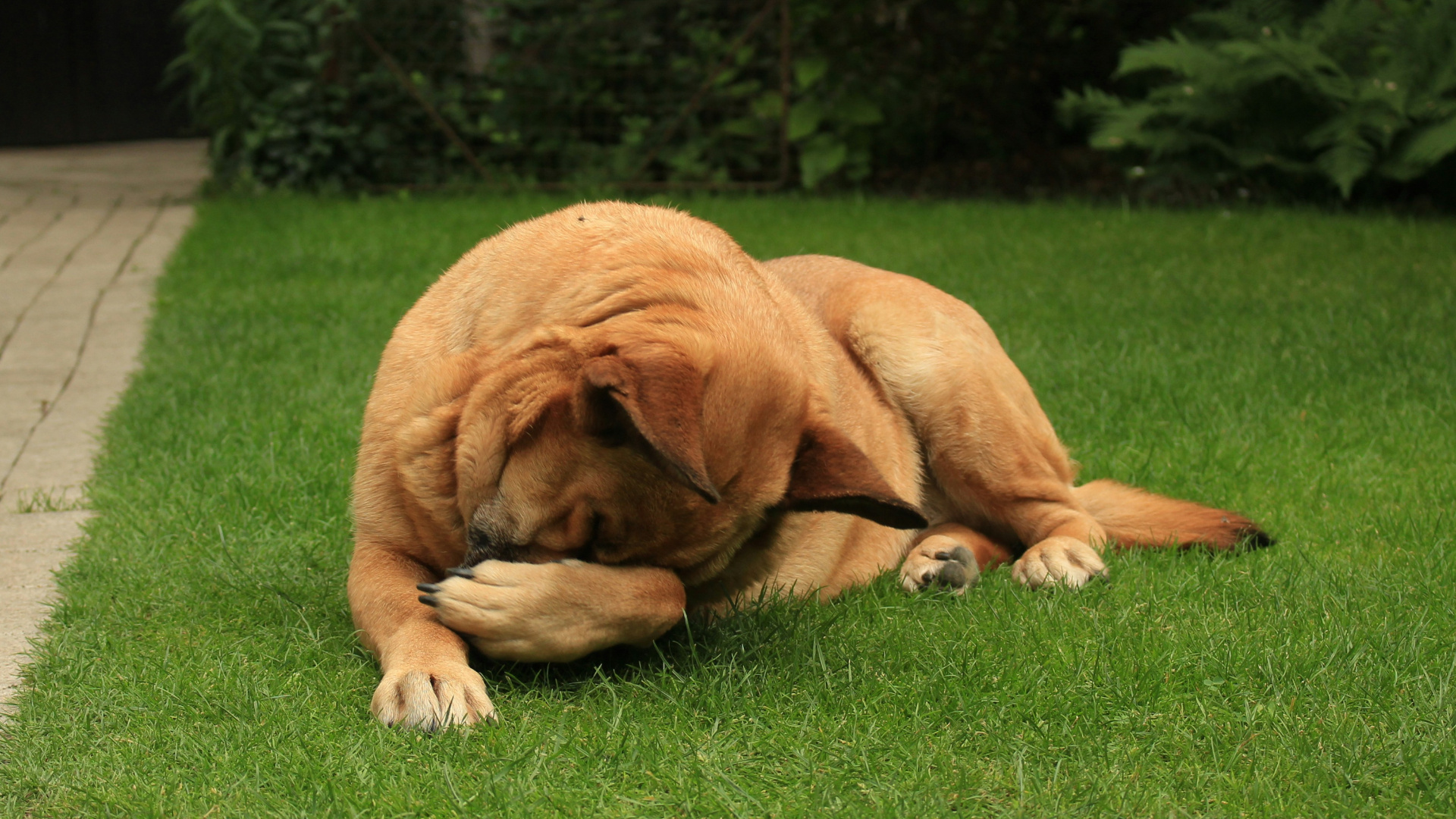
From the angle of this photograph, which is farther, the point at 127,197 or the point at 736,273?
the point at 127,197

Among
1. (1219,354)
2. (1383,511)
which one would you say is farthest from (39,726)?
(1219,354)

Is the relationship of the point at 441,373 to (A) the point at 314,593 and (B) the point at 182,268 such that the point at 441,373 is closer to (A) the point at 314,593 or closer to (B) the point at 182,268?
(A) the point at 314,593

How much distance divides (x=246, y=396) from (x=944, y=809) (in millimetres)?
4045

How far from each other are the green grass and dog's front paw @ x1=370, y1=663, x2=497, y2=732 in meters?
0.05

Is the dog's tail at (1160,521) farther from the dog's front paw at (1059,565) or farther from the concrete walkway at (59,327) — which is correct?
the concrete walkway at (59,327)

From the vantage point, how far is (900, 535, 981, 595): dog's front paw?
350 cm

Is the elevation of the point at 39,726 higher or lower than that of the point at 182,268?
higher

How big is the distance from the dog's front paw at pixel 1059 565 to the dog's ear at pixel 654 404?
1547 millimetres

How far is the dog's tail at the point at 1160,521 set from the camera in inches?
147

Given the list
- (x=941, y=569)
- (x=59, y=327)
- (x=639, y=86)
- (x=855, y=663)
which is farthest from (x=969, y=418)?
(x=639, y=86)

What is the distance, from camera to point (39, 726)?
8.39ft

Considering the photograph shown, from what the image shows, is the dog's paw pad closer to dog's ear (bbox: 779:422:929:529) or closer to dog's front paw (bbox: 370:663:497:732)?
dog's ear (bbox: 779:422:929:529)

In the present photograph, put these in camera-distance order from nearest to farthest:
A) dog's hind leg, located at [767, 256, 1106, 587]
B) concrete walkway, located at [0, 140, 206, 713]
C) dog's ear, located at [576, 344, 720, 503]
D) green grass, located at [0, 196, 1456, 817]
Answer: dog's ear, located at [576, 344, 720, 503] < green grass, located at [0, 196, 1456, 817] < concrete walkway, located at [0, 140, 206, 713] < dog's hind leg, located at [767, 256, 1106, 587]

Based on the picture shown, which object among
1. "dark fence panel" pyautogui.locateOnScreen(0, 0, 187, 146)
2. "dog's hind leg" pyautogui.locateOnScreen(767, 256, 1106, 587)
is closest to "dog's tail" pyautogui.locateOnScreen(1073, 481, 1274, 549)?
"dog's hind leg" pyautogui.locateOnScreen(767, 256, 1106, 587)
